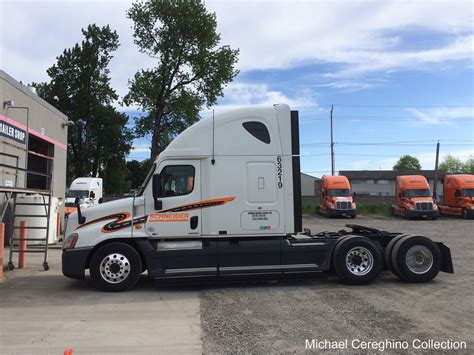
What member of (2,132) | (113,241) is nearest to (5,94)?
(2,132)

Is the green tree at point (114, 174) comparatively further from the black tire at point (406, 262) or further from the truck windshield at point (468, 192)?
the black tire at point (406, 262)

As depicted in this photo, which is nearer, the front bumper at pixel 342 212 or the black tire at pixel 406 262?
the black tire at pixel 406 262

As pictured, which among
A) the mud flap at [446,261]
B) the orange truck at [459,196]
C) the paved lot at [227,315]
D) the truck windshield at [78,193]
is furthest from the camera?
the orange truck at [459,196]

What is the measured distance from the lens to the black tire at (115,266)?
8367mm

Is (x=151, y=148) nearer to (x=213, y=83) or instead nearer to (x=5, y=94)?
(x=213, y=83)

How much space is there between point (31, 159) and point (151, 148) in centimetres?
2025

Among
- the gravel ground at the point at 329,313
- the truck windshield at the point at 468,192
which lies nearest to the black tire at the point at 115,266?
the gravel ground at the point at 329,313

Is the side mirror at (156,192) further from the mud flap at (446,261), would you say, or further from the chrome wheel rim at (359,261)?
the mud flap at (446,261)

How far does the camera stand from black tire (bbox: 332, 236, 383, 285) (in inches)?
346

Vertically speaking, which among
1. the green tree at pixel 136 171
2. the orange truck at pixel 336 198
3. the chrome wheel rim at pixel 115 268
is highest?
the green tree at pixel 136 171

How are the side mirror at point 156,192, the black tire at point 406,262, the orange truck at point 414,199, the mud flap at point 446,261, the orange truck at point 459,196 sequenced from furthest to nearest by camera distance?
the orange truck at point 459,196
the orange truck at point 414,199
the mud flap at point 446,261
the black tire at point 406,262
the side mirror at point 156,192

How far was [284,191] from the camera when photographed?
29.3 ft

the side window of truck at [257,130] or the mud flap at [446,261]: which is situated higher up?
the side window of truck at [257,130]

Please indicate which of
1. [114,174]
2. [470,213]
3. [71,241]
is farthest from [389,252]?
[114,174]
